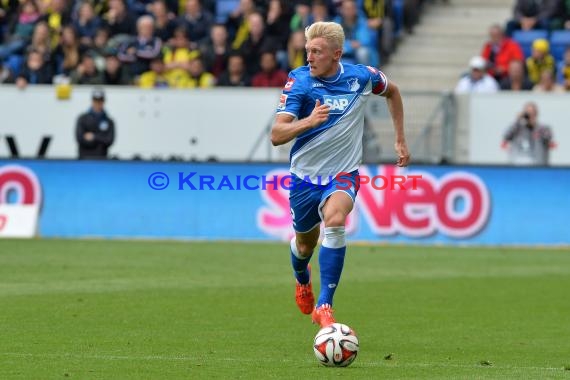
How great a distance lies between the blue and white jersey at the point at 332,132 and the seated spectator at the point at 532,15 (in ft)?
50.1

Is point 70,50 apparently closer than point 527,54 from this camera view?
Yes

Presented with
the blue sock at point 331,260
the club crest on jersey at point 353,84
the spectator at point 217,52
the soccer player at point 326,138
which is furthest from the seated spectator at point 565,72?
the blue sock at point 331,260

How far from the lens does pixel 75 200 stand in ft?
67.8

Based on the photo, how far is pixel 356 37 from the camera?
24047mm

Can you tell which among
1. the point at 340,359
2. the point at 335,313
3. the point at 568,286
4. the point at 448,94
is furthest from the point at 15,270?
the point at 448,94

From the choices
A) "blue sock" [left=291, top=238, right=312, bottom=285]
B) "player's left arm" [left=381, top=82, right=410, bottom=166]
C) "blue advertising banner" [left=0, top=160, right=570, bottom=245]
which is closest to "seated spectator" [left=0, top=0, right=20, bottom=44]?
"blue advertising banner" [left=0, top=160, right=570, bottom=245]

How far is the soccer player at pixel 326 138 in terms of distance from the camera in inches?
378

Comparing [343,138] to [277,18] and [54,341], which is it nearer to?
[54,341]

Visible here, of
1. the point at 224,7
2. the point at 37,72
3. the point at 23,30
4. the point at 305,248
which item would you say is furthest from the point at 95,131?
the point at 305,248

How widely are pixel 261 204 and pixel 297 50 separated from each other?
4.03 meters

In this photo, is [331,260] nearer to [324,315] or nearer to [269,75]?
[324,315]

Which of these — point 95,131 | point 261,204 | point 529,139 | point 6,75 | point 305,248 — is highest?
point 305,248

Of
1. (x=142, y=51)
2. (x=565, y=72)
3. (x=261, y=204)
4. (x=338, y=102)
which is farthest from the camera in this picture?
(x=142, y=51)

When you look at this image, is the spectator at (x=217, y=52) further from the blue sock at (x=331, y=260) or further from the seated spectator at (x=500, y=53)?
the blue sock at (x=331, y=260)
